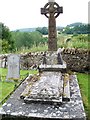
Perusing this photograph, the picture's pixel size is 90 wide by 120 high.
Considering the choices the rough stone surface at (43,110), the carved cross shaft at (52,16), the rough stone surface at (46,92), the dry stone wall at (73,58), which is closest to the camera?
the rough stone surface at (43,110)

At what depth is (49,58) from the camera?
11.0 m

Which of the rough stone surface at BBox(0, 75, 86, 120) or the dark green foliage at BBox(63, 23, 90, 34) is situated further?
the dark green foliage at BBox(63, 23, 90, 34)

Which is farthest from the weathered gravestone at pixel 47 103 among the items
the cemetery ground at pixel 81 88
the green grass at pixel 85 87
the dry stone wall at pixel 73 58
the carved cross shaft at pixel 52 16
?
the dry stone wall at pixel 73 58

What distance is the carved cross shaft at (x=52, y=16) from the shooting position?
11.4 m

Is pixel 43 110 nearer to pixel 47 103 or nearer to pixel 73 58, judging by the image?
pixel 47 103

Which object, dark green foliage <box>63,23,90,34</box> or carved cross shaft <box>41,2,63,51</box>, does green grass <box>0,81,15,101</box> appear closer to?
carved cross shaft <box>41,2,63,51</box>

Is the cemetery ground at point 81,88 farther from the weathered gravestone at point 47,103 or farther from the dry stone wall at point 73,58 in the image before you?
the dry stone wall at point 73,58

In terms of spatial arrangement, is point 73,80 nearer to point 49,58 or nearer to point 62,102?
point 49,58

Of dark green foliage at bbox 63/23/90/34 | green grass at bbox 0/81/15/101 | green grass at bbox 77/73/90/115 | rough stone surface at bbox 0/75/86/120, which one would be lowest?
green grass at bbox 77/73/90/115

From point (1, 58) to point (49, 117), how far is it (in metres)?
10.1

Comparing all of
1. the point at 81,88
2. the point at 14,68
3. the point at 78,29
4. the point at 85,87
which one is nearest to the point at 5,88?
the point at 14,68

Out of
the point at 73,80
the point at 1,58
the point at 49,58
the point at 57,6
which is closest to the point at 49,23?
the point at 57,6

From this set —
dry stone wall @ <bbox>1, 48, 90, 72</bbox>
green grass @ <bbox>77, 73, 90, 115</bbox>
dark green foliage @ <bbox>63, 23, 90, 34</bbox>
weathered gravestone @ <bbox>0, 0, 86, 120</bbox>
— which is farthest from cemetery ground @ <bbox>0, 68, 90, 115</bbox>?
dark green foliage @ <bbox>63, 23, 90, 34</bbox>

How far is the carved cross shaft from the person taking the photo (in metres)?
11.4
